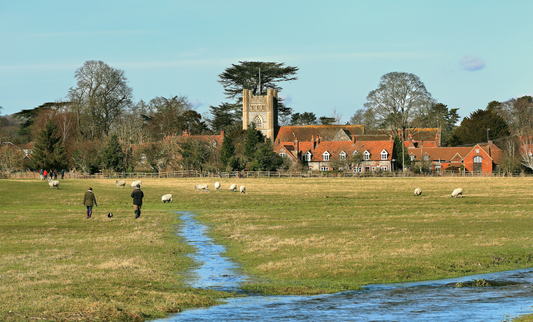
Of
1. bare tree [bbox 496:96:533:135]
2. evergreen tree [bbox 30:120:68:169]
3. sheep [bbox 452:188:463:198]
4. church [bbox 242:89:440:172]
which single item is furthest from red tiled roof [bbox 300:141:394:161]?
sheep [bbox 452:188:463:198]

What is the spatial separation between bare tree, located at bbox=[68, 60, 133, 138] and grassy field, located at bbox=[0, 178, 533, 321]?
7289 cm

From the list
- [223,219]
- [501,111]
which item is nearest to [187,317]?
[223,219]

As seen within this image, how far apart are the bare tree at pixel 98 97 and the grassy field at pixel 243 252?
239 ft

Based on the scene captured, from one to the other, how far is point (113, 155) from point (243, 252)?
82916 millimetres

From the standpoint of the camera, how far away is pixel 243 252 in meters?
19.6

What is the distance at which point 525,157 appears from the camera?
95.6m

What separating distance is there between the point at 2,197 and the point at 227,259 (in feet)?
105

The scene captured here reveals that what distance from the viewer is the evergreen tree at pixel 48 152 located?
9288 centimetres

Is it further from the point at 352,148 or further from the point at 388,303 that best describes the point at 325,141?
the point at 388,303

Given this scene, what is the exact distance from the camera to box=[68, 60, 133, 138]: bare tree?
10512cm

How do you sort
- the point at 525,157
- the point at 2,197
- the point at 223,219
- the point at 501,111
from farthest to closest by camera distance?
the point at 501,111
the point at 525,157
the point at 2,197
the point at 223,219

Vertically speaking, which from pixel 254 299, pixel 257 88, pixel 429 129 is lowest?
pixel 254 299

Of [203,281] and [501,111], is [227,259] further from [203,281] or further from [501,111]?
[501,111]

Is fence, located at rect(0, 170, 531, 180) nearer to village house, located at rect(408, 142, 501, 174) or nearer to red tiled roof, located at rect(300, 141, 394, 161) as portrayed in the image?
village house, located at rect(408, 142, 501, 174)
